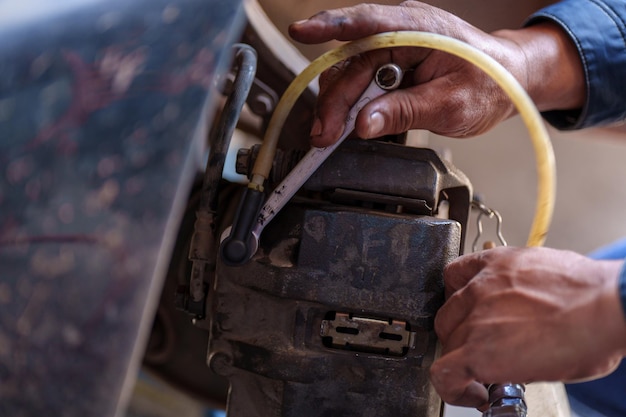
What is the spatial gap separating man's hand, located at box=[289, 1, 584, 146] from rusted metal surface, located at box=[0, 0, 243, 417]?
0.73 feet

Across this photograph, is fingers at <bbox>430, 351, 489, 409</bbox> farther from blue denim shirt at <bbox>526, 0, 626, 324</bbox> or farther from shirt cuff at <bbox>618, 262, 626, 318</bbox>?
blue denim shirt at <bbox>526, 0, 626, 324</bbox>

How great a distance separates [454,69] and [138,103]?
408 mm

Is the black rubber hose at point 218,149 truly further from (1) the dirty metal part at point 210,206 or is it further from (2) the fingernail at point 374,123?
(2) the fingernail at point 374,123

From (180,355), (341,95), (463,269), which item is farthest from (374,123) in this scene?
(180,355)

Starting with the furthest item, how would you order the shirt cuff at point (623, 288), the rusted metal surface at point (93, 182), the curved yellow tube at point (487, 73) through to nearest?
the curved yellow tube at point (487, 73)
the shirt cuff at point (623, 288)
the rusted metal surface at point (93, 182)

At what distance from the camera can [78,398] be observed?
1.32ft

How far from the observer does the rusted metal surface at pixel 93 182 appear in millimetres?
394

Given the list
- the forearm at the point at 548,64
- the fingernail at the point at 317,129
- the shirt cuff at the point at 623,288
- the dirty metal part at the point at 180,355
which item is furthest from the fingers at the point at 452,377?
the dirty metal part at the point at 180,355

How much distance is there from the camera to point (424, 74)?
28.1 inches

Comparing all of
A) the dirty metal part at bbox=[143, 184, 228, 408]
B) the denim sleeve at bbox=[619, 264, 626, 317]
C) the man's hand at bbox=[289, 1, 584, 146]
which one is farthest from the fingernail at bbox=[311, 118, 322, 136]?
the dirty metal part at bbox=[143, 184, 228, 408]

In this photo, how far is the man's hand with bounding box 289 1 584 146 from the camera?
2.15ft

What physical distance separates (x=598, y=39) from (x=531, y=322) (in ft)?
1.46

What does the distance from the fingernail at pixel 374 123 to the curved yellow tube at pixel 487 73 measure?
6 centimetres

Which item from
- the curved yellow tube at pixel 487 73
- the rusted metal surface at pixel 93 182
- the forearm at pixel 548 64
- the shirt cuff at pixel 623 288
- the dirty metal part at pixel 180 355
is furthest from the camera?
the dirty metal part at pixel 180 355
